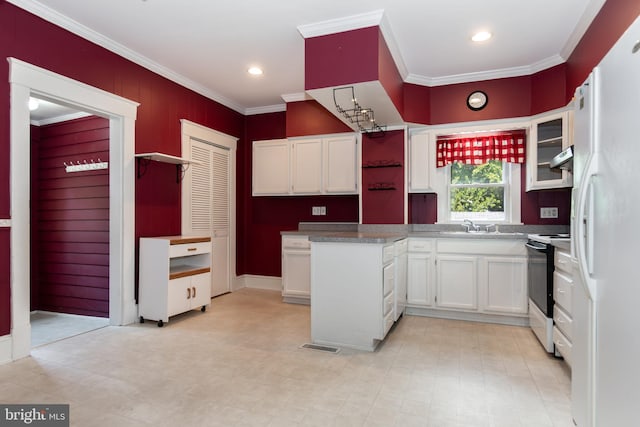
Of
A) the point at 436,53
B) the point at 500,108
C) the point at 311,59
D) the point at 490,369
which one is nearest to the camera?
the point at 490,369

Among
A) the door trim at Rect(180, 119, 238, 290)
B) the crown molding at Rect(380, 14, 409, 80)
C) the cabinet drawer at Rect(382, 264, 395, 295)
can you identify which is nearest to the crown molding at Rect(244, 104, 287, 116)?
the door trim at Rect(180, 119, 238, 290)

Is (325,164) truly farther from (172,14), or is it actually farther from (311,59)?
(172,14)

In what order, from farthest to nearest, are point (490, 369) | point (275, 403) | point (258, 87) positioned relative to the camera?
point (258, 87) → point (490, 369) → point (275, 403)

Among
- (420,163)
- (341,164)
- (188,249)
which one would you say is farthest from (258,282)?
(420,163)

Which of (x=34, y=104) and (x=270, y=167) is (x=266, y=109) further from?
(x=34, y=104)

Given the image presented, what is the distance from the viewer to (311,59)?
3.10 m

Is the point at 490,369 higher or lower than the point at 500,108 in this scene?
lower

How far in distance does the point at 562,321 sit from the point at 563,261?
42cm

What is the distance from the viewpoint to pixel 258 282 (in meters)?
5.45

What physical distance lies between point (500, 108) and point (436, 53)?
103 centimetres

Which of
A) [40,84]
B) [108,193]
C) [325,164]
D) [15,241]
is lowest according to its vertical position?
[15,241]

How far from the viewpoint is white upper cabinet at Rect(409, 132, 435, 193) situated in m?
4.20

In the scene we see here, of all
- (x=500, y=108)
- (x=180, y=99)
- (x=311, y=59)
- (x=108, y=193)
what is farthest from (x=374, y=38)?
(x=108, y=193)

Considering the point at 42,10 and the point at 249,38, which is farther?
the point at 249,38
